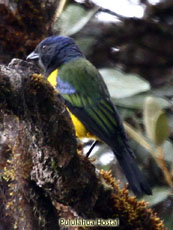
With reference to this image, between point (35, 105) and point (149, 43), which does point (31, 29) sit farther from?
point (35, 105)

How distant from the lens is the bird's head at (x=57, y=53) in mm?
3715

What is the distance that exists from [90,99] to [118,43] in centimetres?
68

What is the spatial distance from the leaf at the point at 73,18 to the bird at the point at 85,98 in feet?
0.63

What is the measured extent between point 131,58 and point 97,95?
655 mm

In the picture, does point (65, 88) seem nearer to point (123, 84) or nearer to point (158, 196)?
point (123, 84)

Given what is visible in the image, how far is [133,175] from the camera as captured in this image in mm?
2635

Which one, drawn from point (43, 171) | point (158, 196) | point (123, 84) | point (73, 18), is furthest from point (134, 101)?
point (43, 171)

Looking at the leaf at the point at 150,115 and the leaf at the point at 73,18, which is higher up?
the leaf at the point at 150,115

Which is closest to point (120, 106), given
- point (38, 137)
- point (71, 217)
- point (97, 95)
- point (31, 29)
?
point (97, 95)

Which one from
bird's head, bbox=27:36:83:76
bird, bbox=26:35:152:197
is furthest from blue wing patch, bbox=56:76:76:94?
bird's head, bbox=27:36:83:76

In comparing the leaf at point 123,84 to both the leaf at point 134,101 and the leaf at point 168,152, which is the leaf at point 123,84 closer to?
the leaf at point 134,101

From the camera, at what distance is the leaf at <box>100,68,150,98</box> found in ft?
9.53

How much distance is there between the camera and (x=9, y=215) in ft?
8.58

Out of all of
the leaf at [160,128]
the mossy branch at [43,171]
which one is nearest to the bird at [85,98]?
the mossy branch at [43,171]
